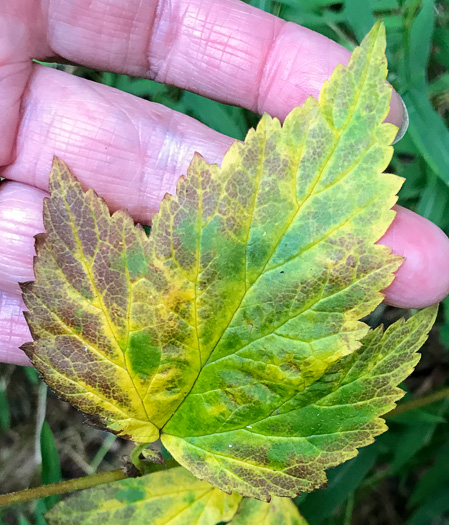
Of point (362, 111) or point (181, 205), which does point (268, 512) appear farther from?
point (362, 111)

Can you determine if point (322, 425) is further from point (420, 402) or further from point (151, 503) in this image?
point (420, 402)

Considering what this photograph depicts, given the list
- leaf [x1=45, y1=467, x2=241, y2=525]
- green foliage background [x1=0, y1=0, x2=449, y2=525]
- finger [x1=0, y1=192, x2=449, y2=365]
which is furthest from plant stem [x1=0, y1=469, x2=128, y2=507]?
finger [x1=0, y1=192, x2=449, y2=365]

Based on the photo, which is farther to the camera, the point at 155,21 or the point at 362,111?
Result: the point at 155,21

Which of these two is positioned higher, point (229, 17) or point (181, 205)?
point (229, 17)

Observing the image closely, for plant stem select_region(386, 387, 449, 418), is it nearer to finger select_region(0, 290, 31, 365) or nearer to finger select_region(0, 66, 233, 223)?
finger select_region(0, 66, 233, 223)

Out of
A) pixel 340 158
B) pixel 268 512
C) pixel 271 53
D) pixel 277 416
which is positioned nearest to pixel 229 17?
pixel 271 53

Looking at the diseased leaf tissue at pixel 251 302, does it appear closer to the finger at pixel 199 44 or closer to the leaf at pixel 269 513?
the leaf at pixel 269 513
